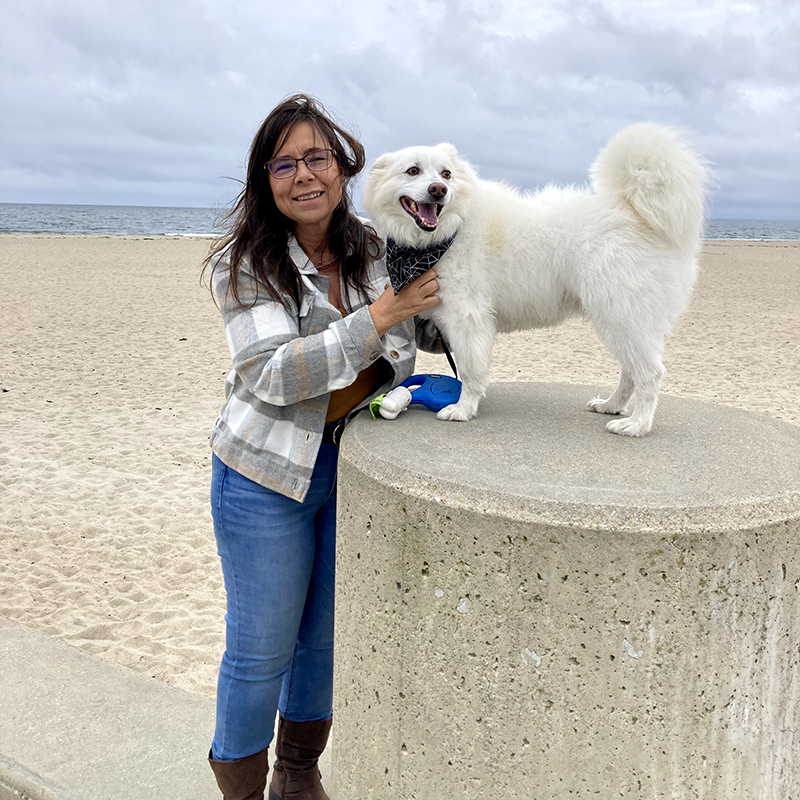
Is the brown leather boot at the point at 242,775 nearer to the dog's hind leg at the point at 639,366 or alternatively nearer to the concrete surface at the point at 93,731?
the concrete surface at the point at 93,731

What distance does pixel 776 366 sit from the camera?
10031 millimetres

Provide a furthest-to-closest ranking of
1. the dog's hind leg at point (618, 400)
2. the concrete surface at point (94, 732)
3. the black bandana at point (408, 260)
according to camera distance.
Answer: the concrete surface at point (94, 732)
the dog's hind leg at point (618, 400)
the black bandana at point (408, 260)

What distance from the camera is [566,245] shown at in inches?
90.0

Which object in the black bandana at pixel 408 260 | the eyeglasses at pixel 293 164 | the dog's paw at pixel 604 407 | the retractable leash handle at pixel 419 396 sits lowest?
the dog's paw at pixel 604 407

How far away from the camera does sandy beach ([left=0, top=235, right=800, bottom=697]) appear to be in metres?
4.23

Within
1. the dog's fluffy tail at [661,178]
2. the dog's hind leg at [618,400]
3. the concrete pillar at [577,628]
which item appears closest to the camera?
the concrete pillar at [577,628]

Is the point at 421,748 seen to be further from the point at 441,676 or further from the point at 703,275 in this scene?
the point at 703,275

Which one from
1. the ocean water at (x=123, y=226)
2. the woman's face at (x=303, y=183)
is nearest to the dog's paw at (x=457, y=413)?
the woman's face at (x=303, y=183)

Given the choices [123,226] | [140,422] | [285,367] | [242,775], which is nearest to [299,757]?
[242,775]

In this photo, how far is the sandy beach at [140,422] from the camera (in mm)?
4230

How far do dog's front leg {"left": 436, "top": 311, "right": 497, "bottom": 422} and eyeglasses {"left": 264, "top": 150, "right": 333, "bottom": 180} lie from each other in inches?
24.2

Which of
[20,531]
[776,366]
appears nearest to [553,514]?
[20,531]

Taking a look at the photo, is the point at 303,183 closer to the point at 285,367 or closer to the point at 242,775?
the point at 285,367

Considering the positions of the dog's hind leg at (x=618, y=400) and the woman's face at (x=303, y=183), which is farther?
the dog's hind leg at (x=618, y=400)
